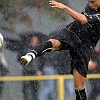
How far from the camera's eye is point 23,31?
8.98 metres

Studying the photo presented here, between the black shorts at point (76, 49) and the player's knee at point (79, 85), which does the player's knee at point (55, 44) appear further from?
the player's knee at point (79, 85)

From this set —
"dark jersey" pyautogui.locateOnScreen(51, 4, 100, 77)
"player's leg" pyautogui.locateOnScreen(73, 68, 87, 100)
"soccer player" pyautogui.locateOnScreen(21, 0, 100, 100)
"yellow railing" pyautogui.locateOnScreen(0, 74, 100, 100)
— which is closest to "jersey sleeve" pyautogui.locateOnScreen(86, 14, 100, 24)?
"soccer player" pyautogui.locateOnScreen(21, 0, 100, 100)

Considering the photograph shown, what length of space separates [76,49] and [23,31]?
2.36m

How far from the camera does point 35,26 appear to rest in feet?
30.1

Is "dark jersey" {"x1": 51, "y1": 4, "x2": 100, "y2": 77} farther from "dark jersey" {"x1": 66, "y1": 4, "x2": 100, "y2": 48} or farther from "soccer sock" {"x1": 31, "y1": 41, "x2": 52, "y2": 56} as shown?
"soccer sock" {"x1": 31, "y1": 41, "x2": 52, "y2": 56}

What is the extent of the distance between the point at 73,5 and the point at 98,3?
2.61 m

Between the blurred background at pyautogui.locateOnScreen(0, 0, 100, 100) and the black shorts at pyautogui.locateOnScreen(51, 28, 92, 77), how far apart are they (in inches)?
71.5

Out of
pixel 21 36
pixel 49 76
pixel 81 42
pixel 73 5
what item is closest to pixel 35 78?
pixel 49 76

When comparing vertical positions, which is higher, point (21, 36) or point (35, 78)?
point (21, 36)

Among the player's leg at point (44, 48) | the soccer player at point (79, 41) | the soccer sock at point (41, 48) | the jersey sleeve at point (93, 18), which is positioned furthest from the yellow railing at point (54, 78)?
the jersey sleeve at point (93, 18)

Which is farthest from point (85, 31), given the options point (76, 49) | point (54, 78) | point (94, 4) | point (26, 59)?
point (54, 78)

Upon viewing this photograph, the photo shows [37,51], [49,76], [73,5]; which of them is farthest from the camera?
[73,5]

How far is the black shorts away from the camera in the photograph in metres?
6.68

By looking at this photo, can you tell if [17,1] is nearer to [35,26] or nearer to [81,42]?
[35,26]
